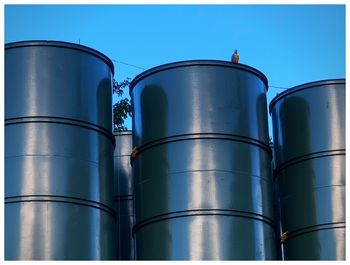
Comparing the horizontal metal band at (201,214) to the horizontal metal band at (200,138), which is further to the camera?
the horizontal metal band at (200,138)

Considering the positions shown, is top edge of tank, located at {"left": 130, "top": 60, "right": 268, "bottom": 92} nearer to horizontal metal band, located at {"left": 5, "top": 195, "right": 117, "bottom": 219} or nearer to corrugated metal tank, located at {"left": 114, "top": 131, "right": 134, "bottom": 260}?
corrugated metal tank, located at {"left": 114, "top": 131, "right": 134, "bottom": 260}

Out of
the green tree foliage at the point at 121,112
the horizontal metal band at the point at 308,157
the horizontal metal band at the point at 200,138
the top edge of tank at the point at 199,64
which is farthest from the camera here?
the green tree foliage at the point at 121,112

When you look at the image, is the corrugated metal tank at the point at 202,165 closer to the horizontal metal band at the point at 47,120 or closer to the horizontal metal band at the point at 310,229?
the horizontal metal band at the point at 310,229

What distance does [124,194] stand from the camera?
15.6 metres

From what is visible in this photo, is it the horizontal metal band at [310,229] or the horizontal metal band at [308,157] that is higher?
the horizontal metal band at [308,157]

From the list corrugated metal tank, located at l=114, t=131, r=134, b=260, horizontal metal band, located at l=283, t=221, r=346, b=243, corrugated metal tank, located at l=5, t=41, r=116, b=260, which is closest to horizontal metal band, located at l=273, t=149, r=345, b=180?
horizontal metal band, located at l=283, t=221, r=346, b=243

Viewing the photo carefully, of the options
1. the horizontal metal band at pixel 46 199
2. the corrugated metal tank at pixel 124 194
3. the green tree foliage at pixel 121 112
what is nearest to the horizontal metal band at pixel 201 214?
the horizontal metal band at pixel 46 199

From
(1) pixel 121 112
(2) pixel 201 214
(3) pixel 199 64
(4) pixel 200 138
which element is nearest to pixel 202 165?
(4) pixel 200 138

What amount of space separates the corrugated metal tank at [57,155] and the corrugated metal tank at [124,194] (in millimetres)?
1731

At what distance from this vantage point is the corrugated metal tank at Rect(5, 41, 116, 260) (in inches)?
495

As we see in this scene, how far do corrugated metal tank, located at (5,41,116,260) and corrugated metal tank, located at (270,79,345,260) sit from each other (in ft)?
8.23

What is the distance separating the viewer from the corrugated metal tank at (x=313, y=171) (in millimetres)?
13922

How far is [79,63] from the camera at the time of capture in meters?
13.5

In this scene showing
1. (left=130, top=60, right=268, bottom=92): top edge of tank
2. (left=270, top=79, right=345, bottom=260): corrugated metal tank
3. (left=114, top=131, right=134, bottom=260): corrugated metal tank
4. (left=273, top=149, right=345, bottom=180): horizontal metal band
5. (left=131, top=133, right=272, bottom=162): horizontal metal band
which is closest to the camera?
(left=131, top=133, right=272, bottom=162): horizontal metal band
